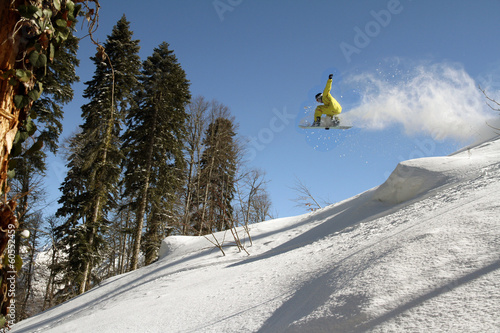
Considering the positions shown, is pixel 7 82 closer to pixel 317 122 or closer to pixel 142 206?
pixel 317 122

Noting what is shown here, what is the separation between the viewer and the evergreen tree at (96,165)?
11891 millimetres

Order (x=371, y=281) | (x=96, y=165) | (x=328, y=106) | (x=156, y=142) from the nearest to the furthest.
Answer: (x=371, y=281) < (x=328, y=106) < (x=96, y=165) < (x=156, y=142)

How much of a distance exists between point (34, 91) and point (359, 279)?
2.53 meters

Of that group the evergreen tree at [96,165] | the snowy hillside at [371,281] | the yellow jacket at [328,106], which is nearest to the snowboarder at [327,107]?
the yellow jacket at [328,106]

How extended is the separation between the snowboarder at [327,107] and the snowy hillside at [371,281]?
3.51 meters

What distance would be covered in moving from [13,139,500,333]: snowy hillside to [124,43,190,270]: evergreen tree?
8.26m

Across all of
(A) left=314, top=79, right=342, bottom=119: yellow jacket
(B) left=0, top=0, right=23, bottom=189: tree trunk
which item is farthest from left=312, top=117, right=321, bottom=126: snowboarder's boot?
(B) left=0, top=0, right=23, bottom=189: tree trunk

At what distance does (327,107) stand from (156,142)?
9050 mm

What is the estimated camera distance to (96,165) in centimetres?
1251

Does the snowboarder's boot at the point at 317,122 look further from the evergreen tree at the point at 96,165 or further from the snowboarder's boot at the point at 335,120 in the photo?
the evergreen tree at the point at 96,165

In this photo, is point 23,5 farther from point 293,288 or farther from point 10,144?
point 293,288

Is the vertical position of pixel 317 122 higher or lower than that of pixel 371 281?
higher

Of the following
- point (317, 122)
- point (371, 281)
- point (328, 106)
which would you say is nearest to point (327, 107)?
point (328, 106)

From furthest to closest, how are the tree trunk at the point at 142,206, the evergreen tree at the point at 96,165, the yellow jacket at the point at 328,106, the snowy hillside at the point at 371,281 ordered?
the tree trunk at the point at 142,206, the evergreen tree at the point at 96,165, the yellow jacket at the point at 328,106, the snowy hillside at the point at 371,281
